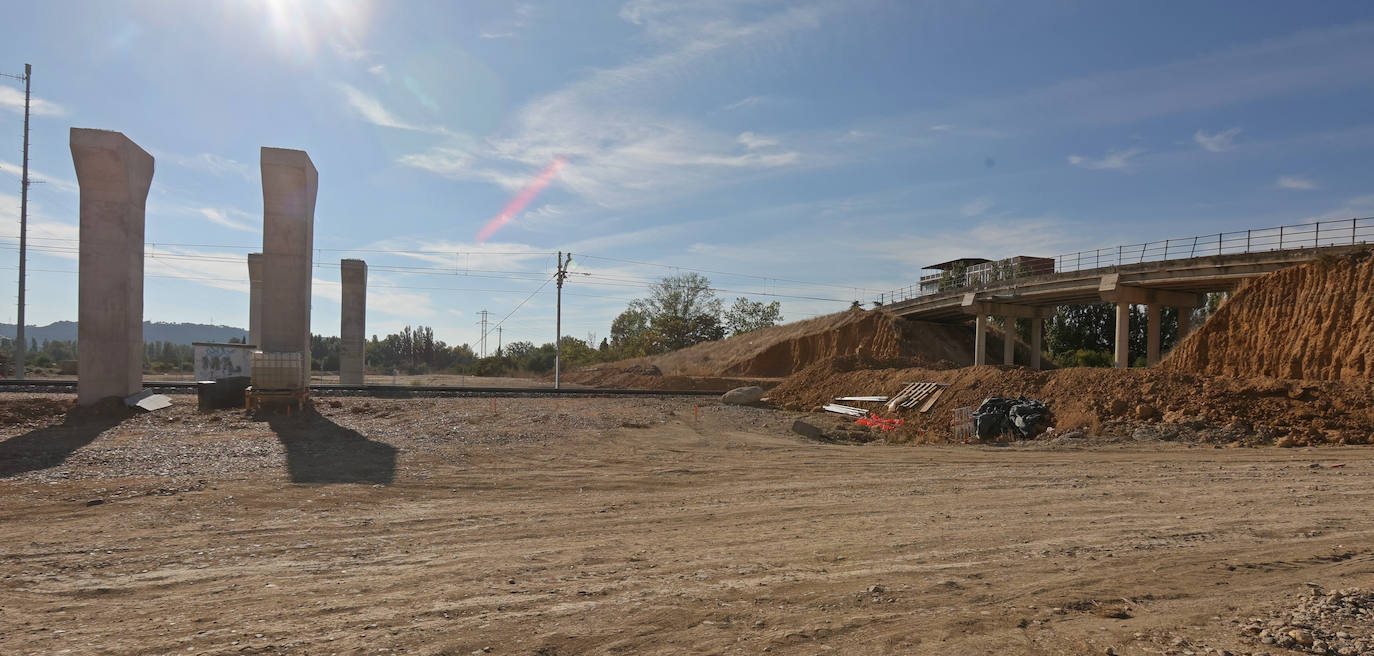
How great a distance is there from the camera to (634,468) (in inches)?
506

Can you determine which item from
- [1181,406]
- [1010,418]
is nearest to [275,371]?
[1010,418]

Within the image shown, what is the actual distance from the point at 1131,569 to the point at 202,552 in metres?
8.48

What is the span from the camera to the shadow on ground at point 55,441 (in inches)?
483

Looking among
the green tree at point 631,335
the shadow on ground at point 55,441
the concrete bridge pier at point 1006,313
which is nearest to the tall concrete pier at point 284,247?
the shadow on ground at point 55,441

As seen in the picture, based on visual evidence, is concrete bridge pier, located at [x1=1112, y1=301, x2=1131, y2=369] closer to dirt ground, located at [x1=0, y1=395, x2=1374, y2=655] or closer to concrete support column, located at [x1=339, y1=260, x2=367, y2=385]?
dirt ground, located at [x1=0, y1=395, x2=1374, y2=655]

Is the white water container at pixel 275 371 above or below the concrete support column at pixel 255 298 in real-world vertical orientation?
below

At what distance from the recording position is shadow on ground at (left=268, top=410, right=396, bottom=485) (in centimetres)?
1166

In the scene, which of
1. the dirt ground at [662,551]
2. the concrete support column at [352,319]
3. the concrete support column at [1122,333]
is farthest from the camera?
the concrete support column at [352,319]

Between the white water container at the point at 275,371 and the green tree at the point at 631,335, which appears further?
the green tree at the point at 631,335

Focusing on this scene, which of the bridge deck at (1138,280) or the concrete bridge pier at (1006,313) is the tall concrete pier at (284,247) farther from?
the concrete bridge pier at (1006,313)

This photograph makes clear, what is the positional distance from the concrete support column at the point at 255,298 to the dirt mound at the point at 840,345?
2496cm

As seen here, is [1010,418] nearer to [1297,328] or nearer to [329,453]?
[1297,328]

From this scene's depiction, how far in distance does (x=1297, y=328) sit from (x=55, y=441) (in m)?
35.3

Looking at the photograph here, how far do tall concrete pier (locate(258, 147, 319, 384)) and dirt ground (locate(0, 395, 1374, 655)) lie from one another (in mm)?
8416
